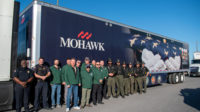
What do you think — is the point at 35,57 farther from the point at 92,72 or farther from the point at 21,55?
the point at 92,72

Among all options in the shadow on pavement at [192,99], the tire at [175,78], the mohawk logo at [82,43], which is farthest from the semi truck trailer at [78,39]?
the tire at [175,78]

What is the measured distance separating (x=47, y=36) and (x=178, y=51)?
1192 centimetres

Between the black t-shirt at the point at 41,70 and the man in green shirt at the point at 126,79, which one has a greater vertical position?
the black t-shirt at the point at 41,70

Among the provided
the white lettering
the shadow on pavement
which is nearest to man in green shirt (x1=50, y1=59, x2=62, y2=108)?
the white lettering

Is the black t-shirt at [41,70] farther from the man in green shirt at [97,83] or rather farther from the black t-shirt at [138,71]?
the black t-shirt at [138,71]

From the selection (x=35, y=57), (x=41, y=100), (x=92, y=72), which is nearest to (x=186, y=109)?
(x=92, y=72)

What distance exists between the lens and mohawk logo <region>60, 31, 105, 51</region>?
6.03 metres

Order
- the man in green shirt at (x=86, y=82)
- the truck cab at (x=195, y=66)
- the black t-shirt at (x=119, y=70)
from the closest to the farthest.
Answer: the man in green shirt at (x=86, y=82) → the black t-shirt at (x=119, y=70) → the truck cab at (x=195, y=66)

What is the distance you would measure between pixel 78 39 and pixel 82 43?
0.80ft

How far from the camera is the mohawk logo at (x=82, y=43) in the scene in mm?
6031

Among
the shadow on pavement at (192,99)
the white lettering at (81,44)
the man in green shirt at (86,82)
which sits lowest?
the shadow on pavement at (192,99)

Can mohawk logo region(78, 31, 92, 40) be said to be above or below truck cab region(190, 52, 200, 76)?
above

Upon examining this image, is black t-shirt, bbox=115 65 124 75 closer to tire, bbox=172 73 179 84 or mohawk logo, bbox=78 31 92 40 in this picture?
mohawk logo, bbox=78 31 92 40

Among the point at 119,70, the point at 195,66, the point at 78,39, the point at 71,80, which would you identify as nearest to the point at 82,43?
the point at 78,39
